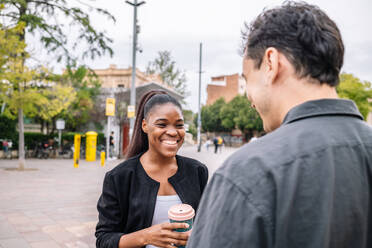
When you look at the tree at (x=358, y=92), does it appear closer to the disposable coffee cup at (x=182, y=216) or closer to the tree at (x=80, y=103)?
the tree at (x=80, y=103)

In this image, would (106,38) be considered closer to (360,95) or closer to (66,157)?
(66,157)

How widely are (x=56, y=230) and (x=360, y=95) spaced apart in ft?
128

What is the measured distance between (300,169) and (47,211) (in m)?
7.08

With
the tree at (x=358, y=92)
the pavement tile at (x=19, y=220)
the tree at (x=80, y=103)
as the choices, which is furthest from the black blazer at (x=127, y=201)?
the tree at (x=358, y=92)

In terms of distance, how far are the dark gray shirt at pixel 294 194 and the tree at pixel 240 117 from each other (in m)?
49.1

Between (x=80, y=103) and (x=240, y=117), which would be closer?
(x=80, y=103)

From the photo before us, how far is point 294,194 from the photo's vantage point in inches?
33.3

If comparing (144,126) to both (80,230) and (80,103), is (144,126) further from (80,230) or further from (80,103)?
(80,103)

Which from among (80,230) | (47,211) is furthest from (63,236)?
(47,211)

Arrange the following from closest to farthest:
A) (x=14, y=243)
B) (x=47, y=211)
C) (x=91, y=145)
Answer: (x=14, y=243), (x=47, y=211), (x=91, y=145)

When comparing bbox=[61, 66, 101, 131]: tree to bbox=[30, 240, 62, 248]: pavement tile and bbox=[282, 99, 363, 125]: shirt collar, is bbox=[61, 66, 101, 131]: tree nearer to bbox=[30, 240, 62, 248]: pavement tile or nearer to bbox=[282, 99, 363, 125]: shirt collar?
bbox=[30, 240, 62, 248]: pavement tile

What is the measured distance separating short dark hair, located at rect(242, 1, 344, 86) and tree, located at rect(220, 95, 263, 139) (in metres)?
48.9

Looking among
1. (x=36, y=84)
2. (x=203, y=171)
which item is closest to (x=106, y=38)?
(x=36, y=84)

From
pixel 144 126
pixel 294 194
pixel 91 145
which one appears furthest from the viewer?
pixel 91 145
